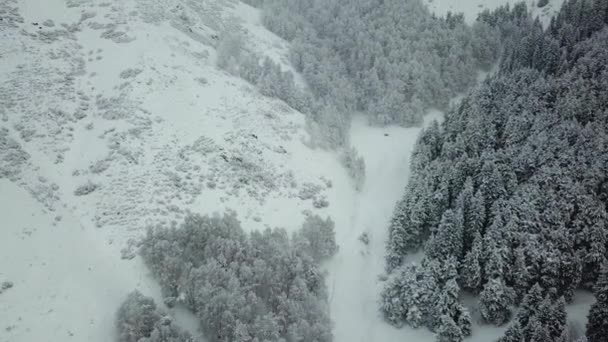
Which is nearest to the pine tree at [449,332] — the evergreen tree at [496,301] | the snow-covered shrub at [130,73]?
the evergreen tree at [496,301]

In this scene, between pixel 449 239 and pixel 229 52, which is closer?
pixel 449 239

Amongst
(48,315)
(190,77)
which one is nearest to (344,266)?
(48,315)

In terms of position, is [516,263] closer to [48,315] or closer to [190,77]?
[48,315]

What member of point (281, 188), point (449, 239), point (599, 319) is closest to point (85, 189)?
point (281, 188)

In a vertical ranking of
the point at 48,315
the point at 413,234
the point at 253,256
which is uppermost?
the point at 413,234

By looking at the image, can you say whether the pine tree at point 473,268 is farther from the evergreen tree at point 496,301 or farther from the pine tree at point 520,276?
the pine tree at point 520,276

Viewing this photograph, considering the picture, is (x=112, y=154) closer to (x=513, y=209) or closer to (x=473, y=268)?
(x=473, y=268)

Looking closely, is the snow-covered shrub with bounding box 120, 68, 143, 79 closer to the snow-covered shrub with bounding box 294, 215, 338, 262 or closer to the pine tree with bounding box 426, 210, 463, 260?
the snow-covered shrub with bounding box 294, 215, 338, 262

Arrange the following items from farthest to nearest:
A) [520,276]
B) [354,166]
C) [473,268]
Answer: [354,166], [473,268], [520,276]
